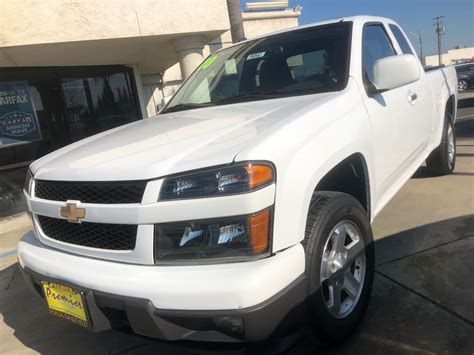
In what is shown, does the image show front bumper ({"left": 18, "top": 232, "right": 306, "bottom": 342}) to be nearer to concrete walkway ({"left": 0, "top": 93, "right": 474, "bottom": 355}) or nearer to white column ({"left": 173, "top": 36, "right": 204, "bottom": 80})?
concrete walkway ({"left": 0, "top": 93, "right": 474, "bottom": 355})

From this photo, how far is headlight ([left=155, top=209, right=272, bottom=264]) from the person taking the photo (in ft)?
5.97

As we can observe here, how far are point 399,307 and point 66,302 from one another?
195 centimetres

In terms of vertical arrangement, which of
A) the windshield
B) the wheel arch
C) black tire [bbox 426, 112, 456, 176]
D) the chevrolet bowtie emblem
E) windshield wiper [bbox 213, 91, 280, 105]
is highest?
the windshield

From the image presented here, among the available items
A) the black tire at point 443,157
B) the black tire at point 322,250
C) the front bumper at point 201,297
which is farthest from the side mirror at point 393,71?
the black tire at point 443,157

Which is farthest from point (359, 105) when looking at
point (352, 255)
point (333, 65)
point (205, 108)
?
point (205, 108)

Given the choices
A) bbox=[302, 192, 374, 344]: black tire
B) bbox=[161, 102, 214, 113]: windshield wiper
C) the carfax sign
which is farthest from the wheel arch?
the carfax sign

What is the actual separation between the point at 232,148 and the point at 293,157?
0.93ft

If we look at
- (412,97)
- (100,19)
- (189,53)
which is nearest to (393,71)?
(412,97)

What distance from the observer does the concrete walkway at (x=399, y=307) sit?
7.71 ft

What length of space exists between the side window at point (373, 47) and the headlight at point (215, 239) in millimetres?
1686

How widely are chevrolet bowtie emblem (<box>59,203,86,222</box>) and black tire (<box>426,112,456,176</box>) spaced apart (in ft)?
13.8

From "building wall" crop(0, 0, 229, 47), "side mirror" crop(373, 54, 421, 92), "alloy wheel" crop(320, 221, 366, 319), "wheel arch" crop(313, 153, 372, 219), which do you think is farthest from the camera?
"building wall" crop(0, 0, 229, 47)

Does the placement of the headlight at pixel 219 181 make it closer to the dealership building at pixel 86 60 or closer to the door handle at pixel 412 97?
the door handle at pixel 412 97

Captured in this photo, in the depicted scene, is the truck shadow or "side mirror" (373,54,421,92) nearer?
the truck shadow
